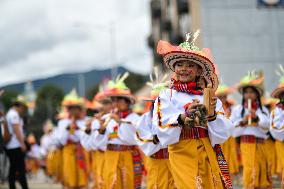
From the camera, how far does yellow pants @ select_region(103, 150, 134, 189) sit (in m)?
9.59

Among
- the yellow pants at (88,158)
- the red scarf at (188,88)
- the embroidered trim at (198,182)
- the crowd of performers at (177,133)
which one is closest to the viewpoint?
the embroidered trim at (198,182)

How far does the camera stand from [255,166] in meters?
10.8

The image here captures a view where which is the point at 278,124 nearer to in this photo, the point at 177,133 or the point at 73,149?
the point at 177,133

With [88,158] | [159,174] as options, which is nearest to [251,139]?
[159,174]

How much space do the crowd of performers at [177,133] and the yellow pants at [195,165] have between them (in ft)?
0.03

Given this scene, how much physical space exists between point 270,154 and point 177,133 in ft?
18.4

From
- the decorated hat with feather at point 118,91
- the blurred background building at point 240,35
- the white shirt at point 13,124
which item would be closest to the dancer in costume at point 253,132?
the decorated hat with feather at point 118,91

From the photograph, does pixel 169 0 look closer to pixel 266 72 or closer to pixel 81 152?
pixel 266 72

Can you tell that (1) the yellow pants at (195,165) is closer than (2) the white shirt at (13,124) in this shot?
Yes

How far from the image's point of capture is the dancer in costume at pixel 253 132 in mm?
10781

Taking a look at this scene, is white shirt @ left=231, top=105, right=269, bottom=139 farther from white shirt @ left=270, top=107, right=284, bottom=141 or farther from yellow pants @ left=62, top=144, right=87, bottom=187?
yellow pants @ left=62, top=144, right=87, bottom=187

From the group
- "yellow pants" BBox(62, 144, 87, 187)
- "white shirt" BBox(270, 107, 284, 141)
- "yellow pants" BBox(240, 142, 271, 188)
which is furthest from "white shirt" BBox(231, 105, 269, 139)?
"yellow pants" BBox(62, 144, 87, 187)

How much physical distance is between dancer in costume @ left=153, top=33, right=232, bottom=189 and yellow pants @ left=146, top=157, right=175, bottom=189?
193 cm

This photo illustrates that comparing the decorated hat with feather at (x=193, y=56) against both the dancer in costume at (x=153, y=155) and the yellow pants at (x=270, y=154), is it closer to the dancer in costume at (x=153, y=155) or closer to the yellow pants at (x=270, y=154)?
the dancer in costume at (x=153, y=155)
